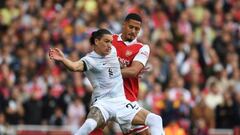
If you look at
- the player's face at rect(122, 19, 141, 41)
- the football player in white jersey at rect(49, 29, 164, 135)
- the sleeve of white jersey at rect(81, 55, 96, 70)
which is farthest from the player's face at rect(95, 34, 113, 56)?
the player's face at rect(122, 19, 141, 41)

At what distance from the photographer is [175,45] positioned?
29.0m

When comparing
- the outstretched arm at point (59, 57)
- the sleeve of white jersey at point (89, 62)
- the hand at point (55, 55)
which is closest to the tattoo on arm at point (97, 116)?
the sleeve of white jersey at point (89, 62)

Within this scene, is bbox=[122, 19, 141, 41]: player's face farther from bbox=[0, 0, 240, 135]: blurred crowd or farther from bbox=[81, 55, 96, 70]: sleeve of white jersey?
bbox=[0, 0, 240, 135]: blurred crowd

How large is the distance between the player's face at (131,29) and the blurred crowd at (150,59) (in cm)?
Result: 780

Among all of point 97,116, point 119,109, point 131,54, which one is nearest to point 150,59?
point 131,54

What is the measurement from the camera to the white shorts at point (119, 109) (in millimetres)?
16094

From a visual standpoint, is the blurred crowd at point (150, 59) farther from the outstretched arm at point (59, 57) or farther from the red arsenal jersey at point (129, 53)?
the outstretched arm at point (59, 57)

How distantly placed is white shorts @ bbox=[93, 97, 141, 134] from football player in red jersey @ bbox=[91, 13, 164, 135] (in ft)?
0.83

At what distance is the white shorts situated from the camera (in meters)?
16.1

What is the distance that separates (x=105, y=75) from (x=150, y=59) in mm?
11241

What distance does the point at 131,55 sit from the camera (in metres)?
16.8

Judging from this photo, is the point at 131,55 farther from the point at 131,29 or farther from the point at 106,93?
the point at 106,93

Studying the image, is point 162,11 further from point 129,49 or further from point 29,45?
point 129,49

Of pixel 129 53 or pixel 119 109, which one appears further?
pixel 129 53
